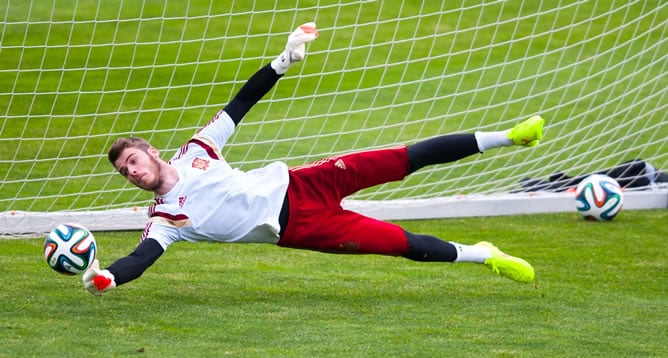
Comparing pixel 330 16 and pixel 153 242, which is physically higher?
pixel 330 16

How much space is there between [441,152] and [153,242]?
1567 mm

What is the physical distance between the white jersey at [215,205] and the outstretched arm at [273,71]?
327 mm

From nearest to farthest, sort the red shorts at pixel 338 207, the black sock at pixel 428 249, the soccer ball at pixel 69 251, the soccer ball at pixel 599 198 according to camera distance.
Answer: the soccer ball at pixel 69 251, the red shorts at pixel 338 207, the black sock at pixel 428 249, the soccer ball at pixel 599 198

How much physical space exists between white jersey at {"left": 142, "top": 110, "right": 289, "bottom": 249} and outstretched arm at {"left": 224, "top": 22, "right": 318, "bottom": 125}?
33 centimetres

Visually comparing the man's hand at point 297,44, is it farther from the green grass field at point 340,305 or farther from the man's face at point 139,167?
the green grass field at point 340,305

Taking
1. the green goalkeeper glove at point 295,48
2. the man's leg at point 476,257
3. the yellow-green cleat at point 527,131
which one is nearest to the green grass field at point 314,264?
the man's leg at point 476,257

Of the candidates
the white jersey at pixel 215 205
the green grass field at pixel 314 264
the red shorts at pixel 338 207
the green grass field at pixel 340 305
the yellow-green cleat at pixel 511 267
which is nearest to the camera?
the green grass field at pixel 340 305

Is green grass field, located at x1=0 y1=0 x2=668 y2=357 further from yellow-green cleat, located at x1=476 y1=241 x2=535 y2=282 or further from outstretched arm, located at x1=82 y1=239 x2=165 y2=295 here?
outstretched arm, located at x1=82 y1=239 x2=165 y2=295

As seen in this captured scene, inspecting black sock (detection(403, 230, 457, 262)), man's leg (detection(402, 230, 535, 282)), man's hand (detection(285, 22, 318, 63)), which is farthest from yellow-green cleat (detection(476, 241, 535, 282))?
man's hand (detection(285, 22, 318, 63))

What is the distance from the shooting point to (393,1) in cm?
1164

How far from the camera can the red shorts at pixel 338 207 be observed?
19.3ft

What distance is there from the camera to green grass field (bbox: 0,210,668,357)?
5074 millimetres

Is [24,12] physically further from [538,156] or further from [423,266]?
[423,266]

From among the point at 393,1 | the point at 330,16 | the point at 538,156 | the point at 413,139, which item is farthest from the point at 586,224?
the point at 330,16
